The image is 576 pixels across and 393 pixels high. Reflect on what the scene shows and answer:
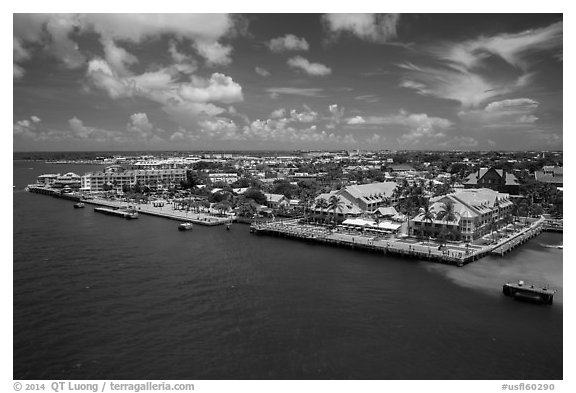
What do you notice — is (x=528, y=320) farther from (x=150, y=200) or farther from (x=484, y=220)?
(x=150, y=200)

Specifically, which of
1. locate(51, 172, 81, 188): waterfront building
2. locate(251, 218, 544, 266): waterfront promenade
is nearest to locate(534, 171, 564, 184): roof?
locate(251, 218, 544, 266): waterfront promenade

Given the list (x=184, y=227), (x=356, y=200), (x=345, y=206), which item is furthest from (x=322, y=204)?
(x=184, y=227)

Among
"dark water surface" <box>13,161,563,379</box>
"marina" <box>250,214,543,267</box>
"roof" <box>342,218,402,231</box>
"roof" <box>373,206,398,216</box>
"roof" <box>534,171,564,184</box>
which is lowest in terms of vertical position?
"dark water surface" <box>13,161,563,379</box>

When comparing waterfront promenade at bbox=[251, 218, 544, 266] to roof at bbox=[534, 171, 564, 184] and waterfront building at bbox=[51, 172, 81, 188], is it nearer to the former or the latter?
roof at bbox=[534, 171, 564, 184]

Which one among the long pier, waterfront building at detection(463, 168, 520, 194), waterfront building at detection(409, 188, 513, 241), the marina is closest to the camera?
the marina

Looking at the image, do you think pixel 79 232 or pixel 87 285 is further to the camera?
pixel 79 232

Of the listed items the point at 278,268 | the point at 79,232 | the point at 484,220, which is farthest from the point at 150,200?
the point at 484,220
